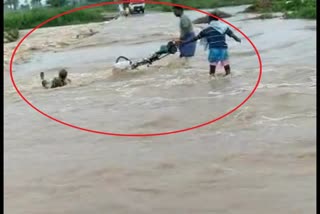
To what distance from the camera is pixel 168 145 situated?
21.2 ft

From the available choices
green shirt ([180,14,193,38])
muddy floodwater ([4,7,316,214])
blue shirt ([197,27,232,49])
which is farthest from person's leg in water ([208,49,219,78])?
green shirt ([180,14,193,38])

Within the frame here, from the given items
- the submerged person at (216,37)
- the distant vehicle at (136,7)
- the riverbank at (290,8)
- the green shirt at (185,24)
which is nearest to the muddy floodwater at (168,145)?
the submerged person at (216,37)

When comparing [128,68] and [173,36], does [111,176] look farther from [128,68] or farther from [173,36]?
Result: [173,36]

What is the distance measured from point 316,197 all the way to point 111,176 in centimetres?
179

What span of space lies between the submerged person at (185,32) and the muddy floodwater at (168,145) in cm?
37

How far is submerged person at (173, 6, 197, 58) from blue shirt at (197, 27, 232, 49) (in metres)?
1.76

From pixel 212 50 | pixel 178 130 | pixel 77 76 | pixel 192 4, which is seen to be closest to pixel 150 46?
pixel 77 76

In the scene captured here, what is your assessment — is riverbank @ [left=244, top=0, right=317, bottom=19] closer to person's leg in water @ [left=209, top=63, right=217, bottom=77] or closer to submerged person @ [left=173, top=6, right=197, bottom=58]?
submerged person @ [left=173, top=6, right=197, bottom=58]

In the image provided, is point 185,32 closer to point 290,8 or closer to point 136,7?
point 290,8

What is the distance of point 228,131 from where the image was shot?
6883 millimetres

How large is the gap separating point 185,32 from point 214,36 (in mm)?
2076

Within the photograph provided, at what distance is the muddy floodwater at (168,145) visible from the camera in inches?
189

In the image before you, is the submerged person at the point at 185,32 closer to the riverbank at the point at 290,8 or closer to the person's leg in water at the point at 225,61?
the person's leg in water at the point at 225,61

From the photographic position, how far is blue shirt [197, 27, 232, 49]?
9625mm
